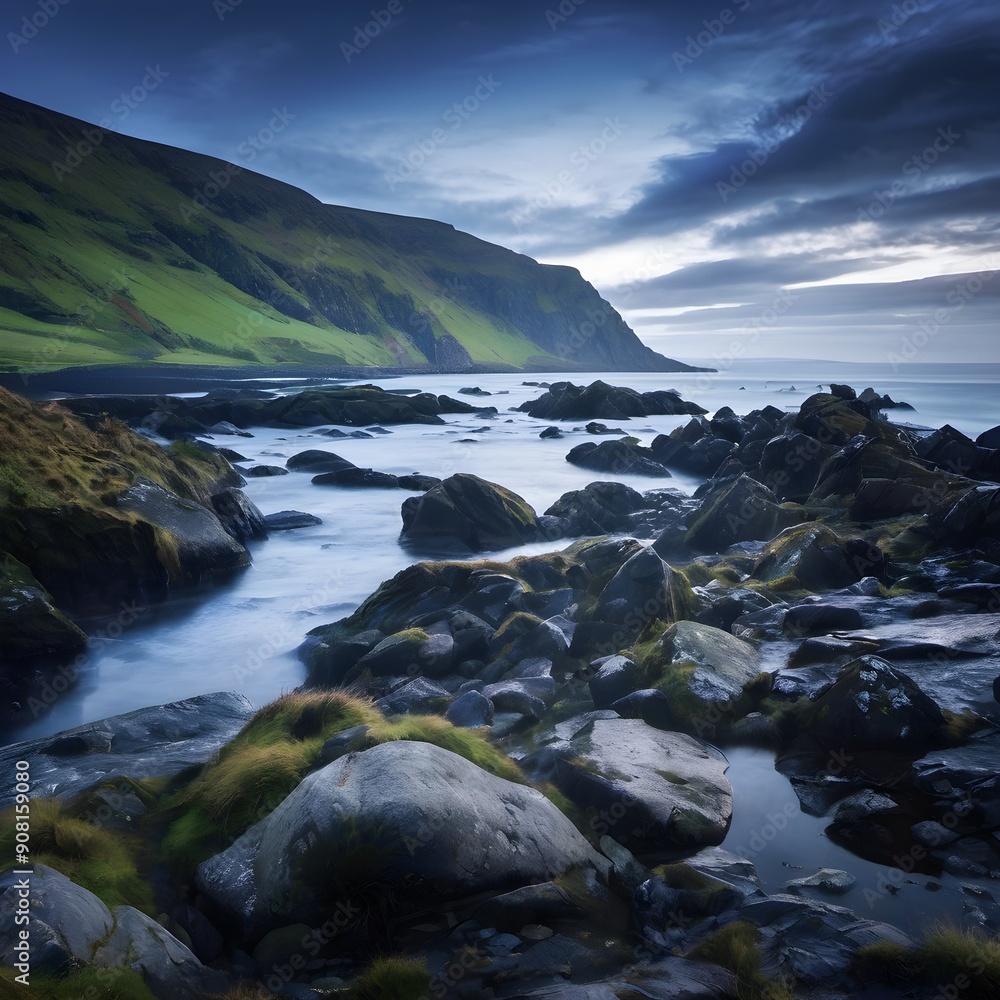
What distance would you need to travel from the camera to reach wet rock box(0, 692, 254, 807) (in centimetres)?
839

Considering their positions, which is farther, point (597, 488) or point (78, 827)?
point (597, 488)

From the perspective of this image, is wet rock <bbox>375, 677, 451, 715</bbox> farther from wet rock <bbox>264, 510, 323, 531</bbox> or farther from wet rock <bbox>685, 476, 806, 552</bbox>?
wet rock <bbox>264, 510, 323, 531</bbox>

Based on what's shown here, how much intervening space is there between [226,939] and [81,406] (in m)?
59.5

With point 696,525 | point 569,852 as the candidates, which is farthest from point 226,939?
point 696,525

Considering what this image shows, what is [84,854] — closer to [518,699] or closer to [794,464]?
[518,699]

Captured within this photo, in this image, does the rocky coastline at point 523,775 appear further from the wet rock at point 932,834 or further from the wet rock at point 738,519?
the wet rock at point 738,519

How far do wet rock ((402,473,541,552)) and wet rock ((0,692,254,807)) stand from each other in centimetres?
1395

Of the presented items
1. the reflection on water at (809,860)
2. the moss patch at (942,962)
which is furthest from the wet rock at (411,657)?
the moss patch at (942,962)

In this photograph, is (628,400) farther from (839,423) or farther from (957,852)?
(957,852)

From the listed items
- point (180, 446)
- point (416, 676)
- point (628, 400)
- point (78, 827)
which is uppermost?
point (628, 400)

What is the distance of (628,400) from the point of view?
8462 cm

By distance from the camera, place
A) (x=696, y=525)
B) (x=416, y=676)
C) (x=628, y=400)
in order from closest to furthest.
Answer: (x=416, y=676)
(x=696, y=525)
(x=628, y=400)

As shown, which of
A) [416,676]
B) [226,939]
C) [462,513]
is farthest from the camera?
[462,513]

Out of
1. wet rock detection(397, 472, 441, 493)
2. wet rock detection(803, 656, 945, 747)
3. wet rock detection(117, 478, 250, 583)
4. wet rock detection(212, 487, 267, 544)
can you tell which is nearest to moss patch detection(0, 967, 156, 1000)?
wet rock detection(803, 656, 945, 747)
